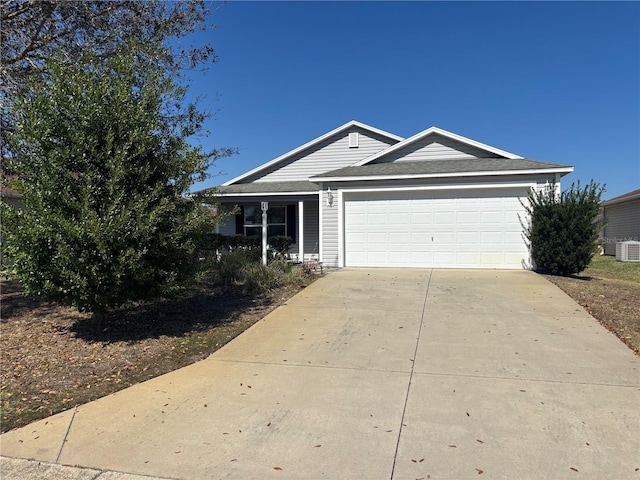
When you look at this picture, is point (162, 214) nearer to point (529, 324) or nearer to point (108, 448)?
point (108, 448)

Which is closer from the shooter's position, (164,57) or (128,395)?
(128,395)

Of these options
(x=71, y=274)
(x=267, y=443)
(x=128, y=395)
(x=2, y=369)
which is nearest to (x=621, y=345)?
(x=267, y=443)

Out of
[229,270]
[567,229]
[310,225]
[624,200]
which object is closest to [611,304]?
[567,229]

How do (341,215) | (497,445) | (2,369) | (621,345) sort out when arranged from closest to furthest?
(497,445) < (2,369) < (621,345) < (341,215)

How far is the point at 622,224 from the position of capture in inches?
953

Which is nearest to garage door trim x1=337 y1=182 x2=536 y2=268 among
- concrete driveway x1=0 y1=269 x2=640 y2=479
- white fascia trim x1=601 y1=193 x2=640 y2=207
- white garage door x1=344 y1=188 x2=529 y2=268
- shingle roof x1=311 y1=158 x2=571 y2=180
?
white garage door x1=344 y1=188 x2=529 y2=268

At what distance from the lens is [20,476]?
3.09m

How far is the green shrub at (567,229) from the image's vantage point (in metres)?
10.7

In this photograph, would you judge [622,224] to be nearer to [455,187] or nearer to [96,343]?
[455,187]

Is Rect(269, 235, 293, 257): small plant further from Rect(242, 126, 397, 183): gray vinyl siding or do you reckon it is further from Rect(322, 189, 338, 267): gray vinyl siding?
Rect(322, 189, 338, 267): gray vinyl siding

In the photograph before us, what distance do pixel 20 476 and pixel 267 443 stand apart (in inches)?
67.4

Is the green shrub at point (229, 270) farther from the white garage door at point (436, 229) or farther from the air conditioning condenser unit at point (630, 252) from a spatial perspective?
the air conditioning condenser unit at point (630, 252)

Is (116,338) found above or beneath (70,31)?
beneath

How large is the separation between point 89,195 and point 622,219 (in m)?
26.9
